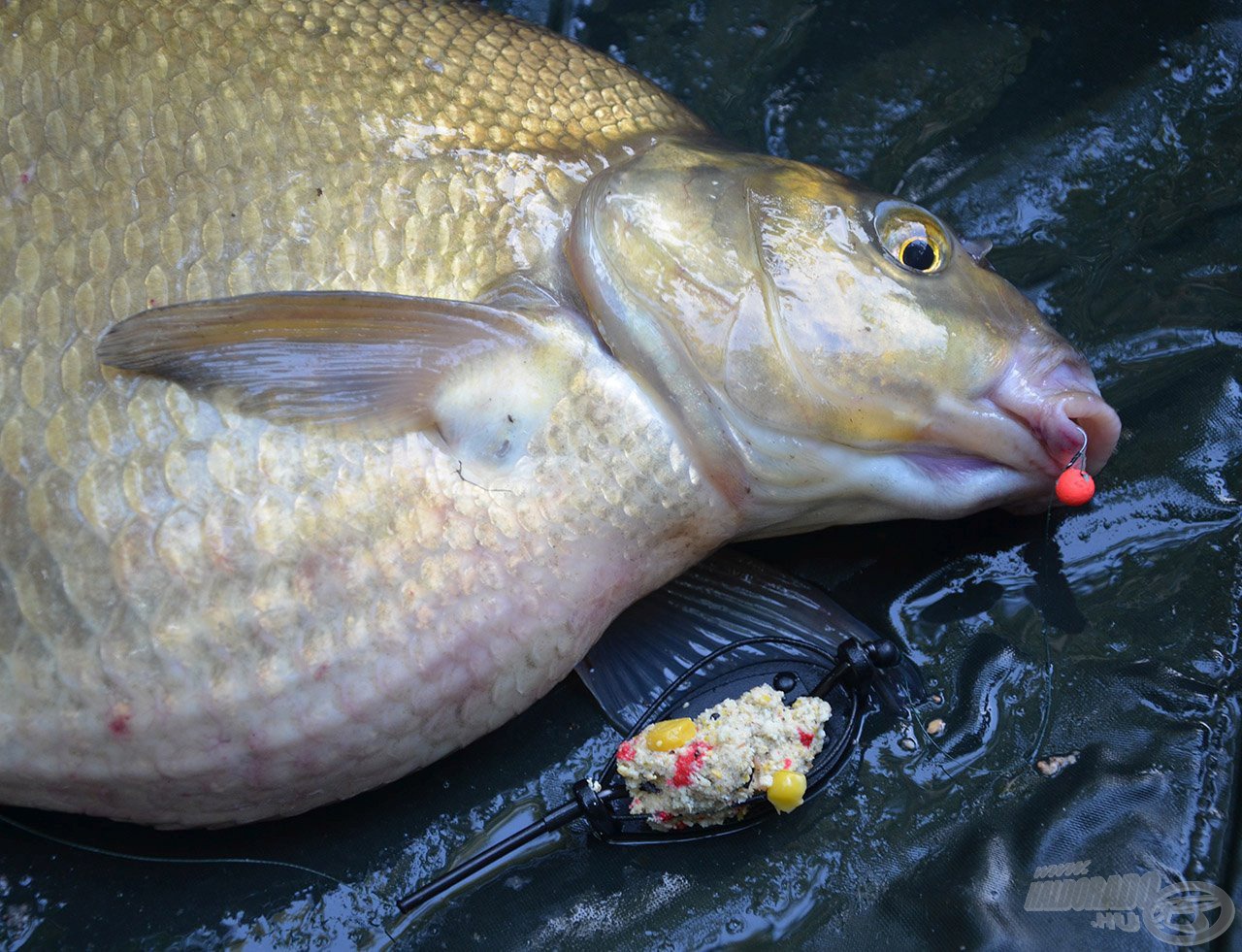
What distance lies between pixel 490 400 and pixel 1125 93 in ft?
4.99

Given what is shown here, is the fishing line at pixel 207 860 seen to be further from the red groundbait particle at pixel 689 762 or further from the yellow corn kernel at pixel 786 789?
the yellow corn kernel at pixel 786 789

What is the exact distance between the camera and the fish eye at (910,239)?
1582 millimetres

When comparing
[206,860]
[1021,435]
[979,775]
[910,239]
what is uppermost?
[910,239]

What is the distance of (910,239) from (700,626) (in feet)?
2.18

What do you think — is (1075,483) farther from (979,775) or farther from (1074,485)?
(979,775)

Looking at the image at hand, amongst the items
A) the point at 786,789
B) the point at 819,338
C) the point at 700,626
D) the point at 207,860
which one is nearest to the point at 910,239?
the point at 819,338

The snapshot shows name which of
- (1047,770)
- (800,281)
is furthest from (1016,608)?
(800,281)

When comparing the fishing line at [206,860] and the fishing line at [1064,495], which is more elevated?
the fishing line at [1064,495]

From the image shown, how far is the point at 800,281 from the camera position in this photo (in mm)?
1529

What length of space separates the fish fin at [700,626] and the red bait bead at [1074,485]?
35 cm

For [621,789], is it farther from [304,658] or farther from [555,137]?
[555,137]

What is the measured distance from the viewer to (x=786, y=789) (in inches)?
59.3

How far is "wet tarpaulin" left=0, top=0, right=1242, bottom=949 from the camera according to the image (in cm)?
154
